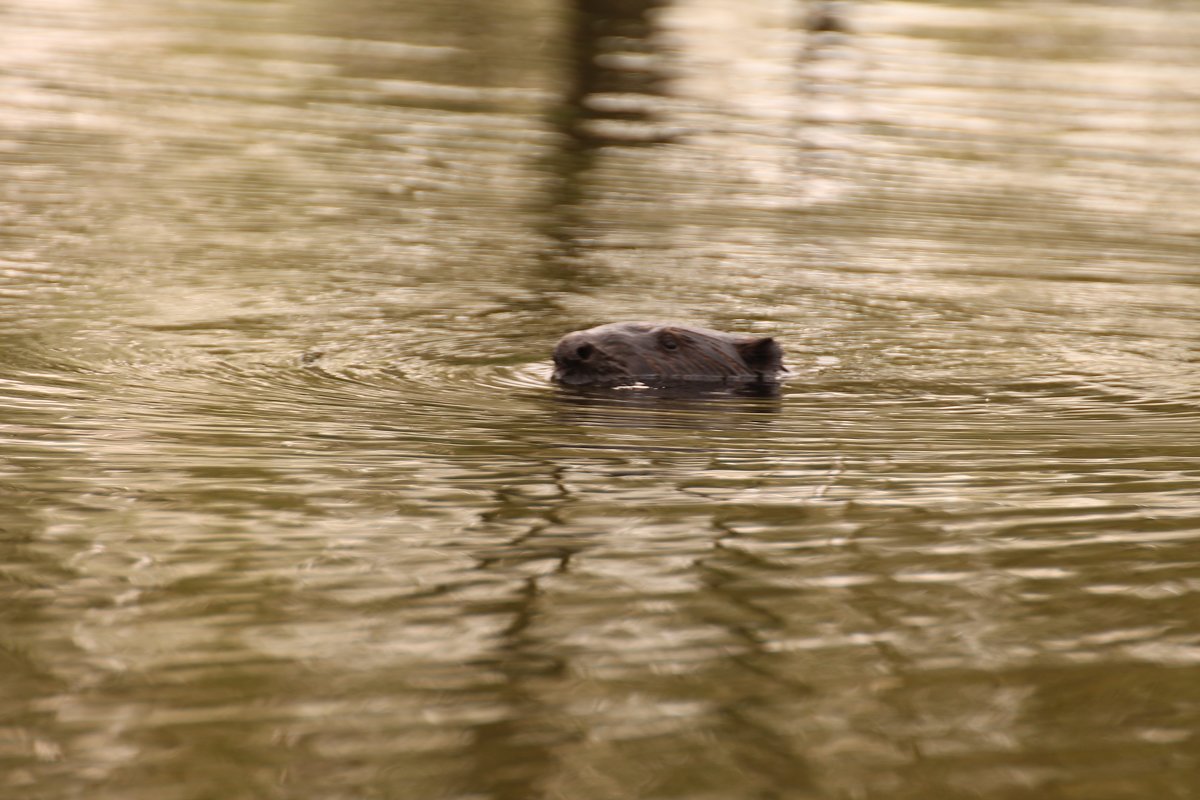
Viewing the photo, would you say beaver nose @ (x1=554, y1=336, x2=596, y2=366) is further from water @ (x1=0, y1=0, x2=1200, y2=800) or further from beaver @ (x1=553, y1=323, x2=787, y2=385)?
water @ (x1=0, y1=0, x2=1200, y2=800)

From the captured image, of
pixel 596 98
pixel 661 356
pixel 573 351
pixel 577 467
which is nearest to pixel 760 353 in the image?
pixel 661 356

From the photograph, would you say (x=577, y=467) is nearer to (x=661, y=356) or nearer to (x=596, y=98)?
(x=661, y=356)

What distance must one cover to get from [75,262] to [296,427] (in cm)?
421

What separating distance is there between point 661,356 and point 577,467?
82.4 inches

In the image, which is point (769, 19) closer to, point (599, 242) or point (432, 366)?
point (599, 242)

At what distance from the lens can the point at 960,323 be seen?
34.8 feet

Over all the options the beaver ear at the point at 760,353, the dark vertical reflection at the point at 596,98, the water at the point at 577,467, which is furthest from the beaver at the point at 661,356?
the dark vertical reflection at the point at 596,98

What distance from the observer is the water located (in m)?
4.34

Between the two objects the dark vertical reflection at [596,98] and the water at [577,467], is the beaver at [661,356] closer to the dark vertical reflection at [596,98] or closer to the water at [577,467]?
the water at [577,467]

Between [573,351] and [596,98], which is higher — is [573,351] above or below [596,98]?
above

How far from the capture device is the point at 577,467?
689 centimetres

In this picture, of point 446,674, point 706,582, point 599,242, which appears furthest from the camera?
point 599,242

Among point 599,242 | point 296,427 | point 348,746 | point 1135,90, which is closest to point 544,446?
point 296,427

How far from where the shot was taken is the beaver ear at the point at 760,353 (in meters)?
8.86
